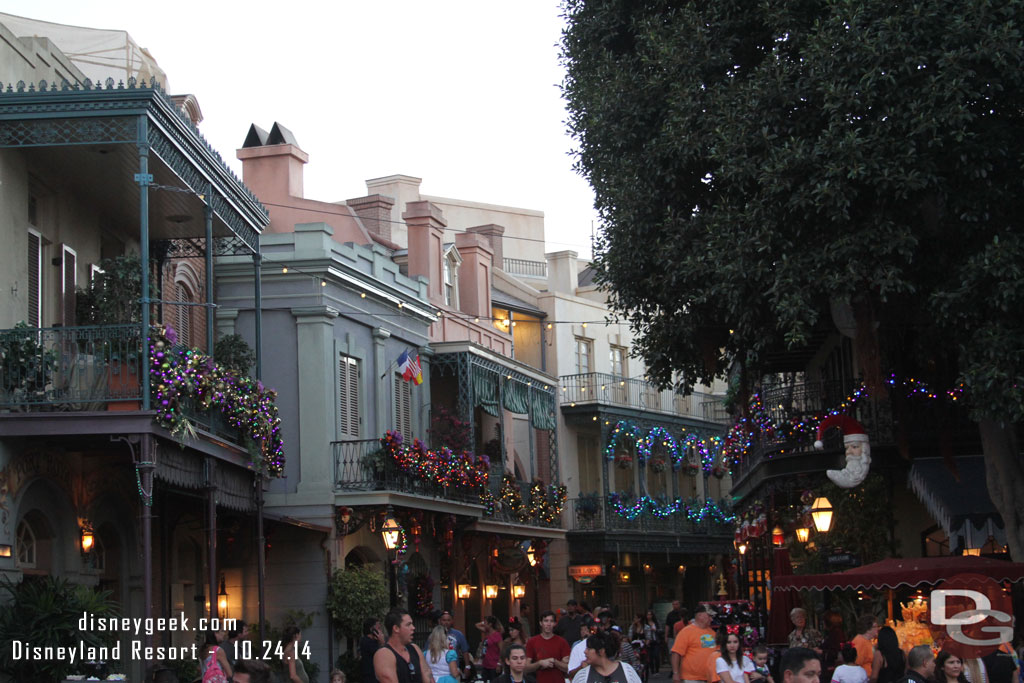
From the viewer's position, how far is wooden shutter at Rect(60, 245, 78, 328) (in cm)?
1820

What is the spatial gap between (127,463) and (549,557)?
23.5 metres

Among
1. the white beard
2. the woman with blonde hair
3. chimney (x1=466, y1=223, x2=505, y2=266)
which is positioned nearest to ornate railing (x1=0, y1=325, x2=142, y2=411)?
the woman with blonde hair

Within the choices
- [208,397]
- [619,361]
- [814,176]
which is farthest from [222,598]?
[619,361]

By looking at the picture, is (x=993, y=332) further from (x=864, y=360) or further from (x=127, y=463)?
(x=127, y=463)

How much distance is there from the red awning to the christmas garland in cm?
2476

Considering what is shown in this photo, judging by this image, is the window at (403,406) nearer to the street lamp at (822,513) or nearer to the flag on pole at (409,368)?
the flag on pole at (409,368)

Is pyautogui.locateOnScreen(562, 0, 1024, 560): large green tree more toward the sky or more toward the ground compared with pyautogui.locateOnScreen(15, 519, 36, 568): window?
more toward the sky

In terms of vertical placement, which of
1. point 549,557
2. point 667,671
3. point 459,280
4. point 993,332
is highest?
point 459,280

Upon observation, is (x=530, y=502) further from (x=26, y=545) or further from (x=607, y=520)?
(x=26, y=545)

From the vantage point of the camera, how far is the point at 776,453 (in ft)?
79.4

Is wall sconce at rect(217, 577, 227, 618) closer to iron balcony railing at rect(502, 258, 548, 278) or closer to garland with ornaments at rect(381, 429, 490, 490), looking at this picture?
garland with ornaments at rect(381, 429, 490, 490)

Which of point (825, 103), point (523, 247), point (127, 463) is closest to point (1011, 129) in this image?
point (825, 103)

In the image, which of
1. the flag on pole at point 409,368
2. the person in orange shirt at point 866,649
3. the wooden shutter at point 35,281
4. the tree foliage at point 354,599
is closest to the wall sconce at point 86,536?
the wooden shutter at point 35,281

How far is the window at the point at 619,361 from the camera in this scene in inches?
1813
